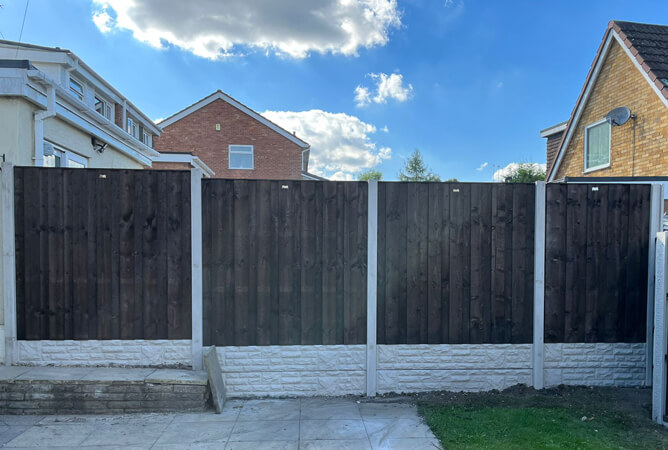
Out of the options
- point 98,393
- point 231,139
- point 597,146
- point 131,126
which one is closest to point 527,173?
point 597,146

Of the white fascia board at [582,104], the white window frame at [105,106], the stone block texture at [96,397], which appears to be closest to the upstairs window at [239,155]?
the white window frame at [105,106]

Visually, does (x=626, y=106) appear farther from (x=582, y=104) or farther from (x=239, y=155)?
(x=239, y=155)

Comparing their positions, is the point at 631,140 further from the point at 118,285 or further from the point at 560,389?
the point at 118,285

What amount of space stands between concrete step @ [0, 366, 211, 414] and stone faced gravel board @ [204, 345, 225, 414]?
0.10 metres

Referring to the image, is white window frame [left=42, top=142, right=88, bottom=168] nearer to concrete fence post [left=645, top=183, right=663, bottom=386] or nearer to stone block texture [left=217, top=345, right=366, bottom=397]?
stone block texture [left=217, top=345, right=366, bottom=397]

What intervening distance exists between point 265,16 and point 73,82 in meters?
5.35

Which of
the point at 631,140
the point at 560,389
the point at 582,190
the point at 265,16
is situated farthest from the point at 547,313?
the point at 265,16

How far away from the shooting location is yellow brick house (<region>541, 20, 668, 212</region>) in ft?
26.9

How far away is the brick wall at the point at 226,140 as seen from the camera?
20531 millimetres

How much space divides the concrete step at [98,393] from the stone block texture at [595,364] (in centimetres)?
386

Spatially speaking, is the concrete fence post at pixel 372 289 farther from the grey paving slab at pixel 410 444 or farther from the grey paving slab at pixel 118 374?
the grey paving slab at pixel 118 374

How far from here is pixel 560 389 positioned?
4312 mm

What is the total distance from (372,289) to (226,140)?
18290 millimetres

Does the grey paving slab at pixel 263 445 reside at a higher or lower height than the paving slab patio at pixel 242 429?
higher
